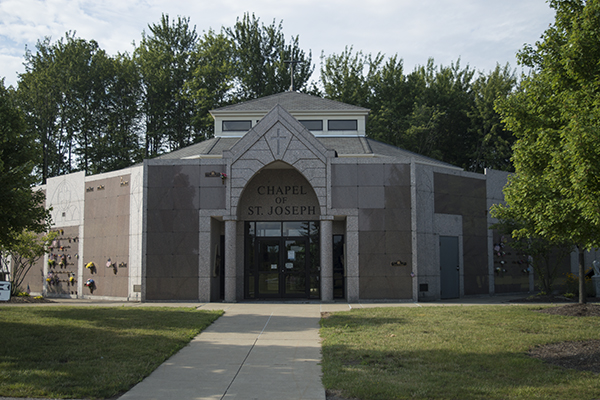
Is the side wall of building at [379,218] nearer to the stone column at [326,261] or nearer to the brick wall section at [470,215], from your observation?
the stone column at [326,261]

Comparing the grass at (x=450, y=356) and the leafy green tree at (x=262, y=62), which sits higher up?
the leafy green tree at (x=262, y=62)

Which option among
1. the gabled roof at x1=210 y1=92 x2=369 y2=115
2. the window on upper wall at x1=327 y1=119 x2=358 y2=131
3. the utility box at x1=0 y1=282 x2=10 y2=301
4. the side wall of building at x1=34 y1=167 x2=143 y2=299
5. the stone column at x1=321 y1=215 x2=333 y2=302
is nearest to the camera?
the utility box at x1=0 y1=282 x2=10 y2=301

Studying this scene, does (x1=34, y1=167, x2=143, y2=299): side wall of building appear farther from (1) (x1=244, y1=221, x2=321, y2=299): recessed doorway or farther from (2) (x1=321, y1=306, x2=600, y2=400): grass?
(2) (x1=321, y1=306, x2=600, y2=400): grass

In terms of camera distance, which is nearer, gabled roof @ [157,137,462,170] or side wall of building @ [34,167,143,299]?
side wall of building @ [34,167,143,299]

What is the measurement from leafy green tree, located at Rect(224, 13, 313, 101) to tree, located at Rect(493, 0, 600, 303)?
35.6 metres

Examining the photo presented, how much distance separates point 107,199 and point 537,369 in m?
18.9

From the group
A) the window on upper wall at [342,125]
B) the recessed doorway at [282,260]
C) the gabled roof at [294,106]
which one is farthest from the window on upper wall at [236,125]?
the recessed doorway at [282,260]

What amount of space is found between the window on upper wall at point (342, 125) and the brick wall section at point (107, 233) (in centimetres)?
1052

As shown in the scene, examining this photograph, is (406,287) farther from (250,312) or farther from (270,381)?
(270,381)

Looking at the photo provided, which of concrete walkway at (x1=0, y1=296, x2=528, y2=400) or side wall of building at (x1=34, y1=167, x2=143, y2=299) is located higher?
side wall of building at (x1=34, y1=167, x2=143, y2=299)

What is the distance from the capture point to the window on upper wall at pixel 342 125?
26.5 meters

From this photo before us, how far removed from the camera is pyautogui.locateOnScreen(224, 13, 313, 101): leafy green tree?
47.0 metres

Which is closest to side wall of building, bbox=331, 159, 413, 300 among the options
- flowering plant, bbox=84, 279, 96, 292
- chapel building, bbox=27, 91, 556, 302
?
chapel building, bbox=27, 91, 556, 302

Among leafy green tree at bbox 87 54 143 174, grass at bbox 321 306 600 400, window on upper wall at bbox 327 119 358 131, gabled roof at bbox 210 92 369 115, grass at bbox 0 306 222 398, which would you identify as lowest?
grass at bbox 321 306 600 400
